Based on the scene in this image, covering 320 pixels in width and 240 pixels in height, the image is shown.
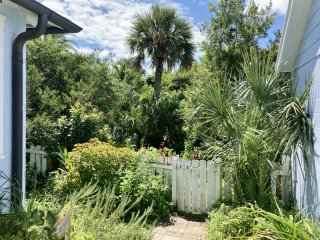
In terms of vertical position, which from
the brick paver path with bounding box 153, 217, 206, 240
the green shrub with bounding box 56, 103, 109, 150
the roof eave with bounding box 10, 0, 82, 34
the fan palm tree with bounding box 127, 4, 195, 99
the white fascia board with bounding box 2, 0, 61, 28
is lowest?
the brick paver path with bounding box 153, 217, 206, 240

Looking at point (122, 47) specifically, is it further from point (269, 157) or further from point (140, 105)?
point (269, 157)

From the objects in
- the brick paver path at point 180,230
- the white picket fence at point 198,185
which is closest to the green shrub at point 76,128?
the white picket fence at point 198,185

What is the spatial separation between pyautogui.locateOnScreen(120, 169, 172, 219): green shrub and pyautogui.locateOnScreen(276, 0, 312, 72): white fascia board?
307 cm

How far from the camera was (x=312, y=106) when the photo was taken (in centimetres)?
390

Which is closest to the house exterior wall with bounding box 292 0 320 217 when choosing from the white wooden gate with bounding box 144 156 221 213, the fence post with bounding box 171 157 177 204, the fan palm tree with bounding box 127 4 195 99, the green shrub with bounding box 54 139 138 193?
the white wooden gate with bounding box 144 156 221 213

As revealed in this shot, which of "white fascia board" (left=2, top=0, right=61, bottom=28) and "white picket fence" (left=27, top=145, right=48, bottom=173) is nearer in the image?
"white fascia board" (left=2, top=0, right=61, bottom=28)

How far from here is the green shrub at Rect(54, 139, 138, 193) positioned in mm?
5746

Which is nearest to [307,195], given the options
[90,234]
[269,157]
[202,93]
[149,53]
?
[269,157]

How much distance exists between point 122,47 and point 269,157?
10601 millimetres

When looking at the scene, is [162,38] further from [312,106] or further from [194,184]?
[312,106]

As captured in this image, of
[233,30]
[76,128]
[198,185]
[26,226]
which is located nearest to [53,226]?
[26,226]

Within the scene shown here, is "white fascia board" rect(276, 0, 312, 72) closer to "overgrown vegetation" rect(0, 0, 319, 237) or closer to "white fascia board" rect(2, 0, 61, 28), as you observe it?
"overgrown vegetation" rect(0, 0, 319, 237)

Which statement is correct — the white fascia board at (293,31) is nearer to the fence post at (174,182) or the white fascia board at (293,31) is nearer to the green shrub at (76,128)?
the fence post at (174,182)

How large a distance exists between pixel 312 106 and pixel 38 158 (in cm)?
610
